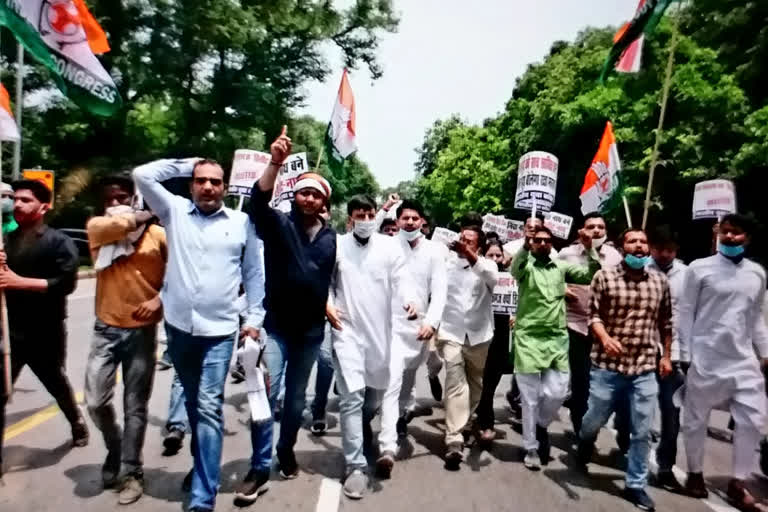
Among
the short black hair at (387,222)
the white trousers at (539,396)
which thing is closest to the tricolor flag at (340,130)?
the short black hair at (387,222)

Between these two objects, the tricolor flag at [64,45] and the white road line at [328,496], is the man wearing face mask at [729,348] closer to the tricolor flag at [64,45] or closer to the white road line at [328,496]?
the white road line at [328,496]

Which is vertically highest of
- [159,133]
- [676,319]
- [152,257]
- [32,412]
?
[159,133]

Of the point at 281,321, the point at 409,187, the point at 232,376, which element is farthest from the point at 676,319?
the point at 409,187

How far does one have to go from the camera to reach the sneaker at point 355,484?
444cm

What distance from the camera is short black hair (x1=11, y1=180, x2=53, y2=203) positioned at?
4430 millimetres

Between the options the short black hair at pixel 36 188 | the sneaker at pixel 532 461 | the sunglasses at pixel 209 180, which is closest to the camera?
the sunglasses at pixel 209 180

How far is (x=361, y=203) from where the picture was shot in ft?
16.7

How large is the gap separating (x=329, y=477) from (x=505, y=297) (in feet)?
8.13

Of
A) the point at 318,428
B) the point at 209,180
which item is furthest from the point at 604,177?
the point at 209,180

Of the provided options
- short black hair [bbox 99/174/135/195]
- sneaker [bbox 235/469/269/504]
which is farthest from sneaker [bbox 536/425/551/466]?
Result: short black hair [bbox 99/174/135/195]

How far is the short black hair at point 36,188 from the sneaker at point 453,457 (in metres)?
3.39

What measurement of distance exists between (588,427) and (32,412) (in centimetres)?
474

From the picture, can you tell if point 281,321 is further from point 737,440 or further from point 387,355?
point 737,440

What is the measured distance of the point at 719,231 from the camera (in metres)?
5.05
